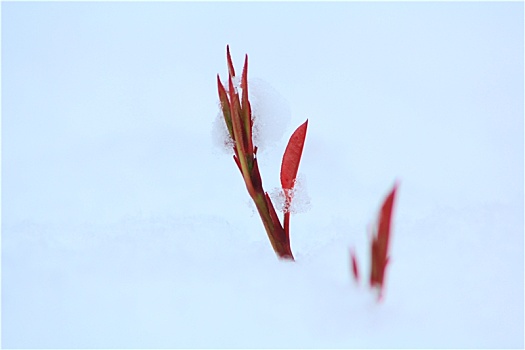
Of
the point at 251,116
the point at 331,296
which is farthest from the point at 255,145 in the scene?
the point at 331,296

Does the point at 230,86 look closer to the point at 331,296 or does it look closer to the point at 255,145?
the point at 255,145

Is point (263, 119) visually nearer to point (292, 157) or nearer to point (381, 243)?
point (292, 157)

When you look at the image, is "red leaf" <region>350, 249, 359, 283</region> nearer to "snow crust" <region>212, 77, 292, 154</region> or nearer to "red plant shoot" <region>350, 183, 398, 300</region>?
"red plant shoot" <region>350, 183, 398, 300</region>

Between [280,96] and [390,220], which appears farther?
[280,96]

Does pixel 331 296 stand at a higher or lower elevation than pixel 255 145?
lower

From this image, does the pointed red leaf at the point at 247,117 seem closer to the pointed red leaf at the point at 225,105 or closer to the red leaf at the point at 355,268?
the pointed red leaf at the point at 225,105

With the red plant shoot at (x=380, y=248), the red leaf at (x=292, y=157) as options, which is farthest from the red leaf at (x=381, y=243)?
the red leaf at (x=292, y=157)

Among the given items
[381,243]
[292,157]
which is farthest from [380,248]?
[292,157]
